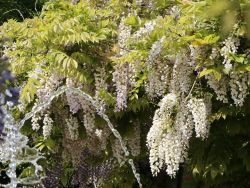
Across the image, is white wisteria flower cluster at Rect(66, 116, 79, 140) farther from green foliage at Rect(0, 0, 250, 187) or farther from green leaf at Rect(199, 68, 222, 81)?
green leaf at Rect(199, 68, 222, 81)

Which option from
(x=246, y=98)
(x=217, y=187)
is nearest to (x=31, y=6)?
(x=217, y=187)

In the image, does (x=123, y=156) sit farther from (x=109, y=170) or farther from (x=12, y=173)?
(x=12, y=173)

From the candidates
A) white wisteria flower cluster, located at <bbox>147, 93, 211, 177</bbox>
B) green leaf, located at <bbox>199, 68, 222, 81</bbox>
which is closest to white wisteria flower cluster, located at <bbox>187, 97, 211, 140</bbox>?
white wisteria flower cluster, located at <bbox>147, 93, 211, 177</bbox>

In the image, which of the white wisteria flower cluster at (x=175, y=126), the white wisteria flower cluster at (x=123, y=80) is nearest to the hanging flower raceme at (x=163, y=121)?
the white wisteria flower cluster at (x=175, y=126)

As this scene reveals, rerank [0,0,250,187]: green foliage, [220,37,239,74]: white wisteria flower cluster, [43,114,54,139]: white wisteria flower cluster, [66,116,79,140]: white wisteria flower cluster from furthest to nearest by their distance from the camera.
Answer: [66,116,79,140]: white wisteria flower cluster < [43,114,54,139]: white wisteria flower cluster < [0,0,250,187]: green foliage < [220,37,239,74]: white wisteria flower cluster

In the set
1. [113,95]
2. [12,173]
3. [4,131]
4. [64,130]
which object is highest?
[4,131]

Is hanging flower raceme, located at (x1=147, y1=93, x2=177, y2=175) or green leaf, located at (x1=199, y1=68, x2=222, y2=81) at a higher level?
green leaf, located at (x1=199, y1=68, x2=222, y2=81)

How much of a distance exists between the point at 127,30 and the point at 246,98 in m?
1.12

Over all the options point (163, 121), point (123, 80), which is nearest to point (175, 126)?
point (163, 121)

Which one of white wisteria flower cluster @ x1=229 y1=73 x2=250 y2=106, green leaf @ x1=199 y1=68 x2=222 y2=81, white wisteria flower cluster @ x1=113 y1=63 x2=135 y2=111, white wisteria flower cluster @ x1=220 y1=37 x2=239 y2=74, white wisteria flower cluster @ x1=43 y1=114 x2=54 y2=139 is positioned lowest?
white wisteria flower cluster @ x1=43 y1=114 x2=54 y2=139

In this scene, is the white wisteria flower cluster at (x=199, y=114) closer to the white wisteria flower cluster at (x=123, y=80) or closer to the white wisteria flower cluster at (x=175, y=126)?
the white wisteria flower cluster at (x=175, y=126)

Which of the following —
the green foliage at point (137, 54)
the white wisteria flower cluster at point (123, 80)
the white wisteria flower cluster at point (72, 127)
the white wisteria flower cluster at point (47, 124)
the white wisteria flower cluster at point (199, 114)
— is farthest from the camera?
the white wisteria flower cluster at point (72, 127)

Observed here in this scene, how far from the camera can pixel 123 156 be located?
5.80 m

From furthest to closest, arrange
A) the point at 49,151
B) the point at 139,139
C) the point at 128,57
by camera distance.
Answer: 1. the point at 49,151
2. the point at 139,139
3. the point at 128,57
